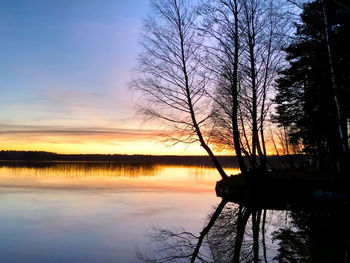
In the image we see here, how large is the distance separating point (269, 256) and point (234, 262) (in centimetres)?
95

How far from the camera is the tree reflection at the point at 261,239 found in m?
7.72

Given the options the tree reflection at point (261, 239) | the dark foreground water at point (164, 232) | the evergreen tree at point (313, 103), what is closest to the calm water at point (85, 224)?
the dark foreground water at point (164, 232)

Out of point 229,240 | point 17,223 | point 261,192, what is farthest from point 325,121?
point 17,223

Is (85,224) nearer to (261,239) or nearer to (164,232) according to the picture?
(164,232)

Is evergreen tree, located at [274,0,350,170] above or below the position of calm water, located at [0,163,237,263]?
above

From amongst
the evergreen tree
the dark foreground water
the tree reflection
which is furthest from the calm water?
the evergreen tree

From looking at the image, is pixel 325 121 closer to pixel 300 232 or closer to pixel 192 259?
pixel 300 232

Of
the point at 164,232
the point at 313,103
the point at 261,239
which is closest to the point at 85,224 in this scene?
the point at 164,232

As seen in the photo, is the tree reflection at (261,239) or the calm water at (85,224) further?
the calm water at (85,224)

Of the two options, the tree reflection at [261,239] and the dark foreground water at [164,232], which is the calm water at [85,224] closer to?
the dark foreground water at [164,232]

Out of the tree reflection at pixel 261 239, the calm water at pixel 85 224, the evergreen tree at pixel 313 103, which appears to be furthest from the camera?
the evergreen tree at pixel 313 103

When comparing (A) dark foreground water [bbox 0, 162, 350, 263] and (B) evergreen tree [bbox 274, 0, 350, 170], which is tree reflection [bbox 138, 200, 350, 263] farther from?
(B) evergreen tree [bbox 274, 0, 350, 170]

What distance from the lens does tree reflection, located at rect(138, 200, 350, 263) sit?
7719mm

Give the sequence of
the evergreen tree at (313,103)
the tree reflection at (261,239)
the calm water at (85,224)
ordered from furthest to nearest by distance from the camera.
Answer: the evergreen tree at (313,103)
the calm water at (85,224)
the tree reflection at (261,239)
